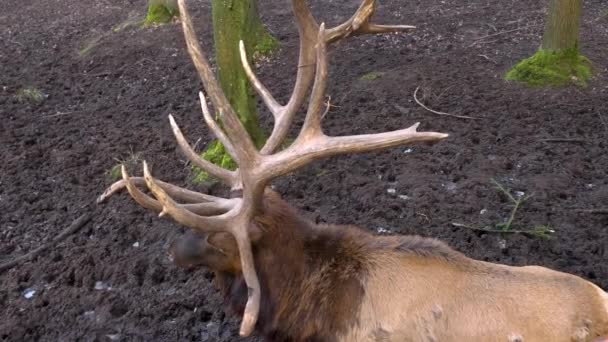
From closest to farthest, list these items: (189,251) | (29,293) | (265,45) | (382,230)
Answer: (189,251) < (29,293) < (382,230) < (265,45)

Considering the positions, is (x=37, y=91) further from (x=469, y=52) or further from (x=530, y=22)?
(x=530, y=22)

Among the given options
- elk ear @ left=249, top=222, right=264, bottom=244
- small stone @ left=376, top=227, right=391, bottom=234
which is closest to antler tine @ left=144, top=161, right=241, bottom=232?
elk ear @ left=249, top=222, right=264, bottom=244

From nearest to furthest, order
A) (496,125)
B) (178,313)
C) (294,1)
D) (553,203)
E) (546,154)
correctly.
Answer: (294,1) → (178,313) → (553,203) → (546,154) → (496,125)

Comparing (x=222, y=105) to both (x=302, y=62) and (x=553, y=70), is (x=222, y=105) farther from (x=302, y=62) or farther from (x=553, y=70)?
(x=553, y=70)

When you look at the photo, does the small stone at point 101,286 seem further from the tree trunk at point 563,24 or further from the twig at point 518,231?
the tree trunk at point 563,24

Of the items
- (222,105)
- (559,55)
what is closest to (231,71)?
(222,105)

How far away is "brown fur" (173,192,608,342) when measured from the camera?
2.98m

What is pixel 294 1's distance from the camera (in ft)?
13.0

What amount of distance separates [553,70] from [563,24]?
61cm

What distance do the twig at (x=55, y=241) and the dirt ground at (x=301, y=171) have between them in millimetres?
60

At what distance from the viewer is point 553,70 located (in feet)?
25.1

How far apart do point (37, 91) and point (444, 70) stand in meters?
5.25

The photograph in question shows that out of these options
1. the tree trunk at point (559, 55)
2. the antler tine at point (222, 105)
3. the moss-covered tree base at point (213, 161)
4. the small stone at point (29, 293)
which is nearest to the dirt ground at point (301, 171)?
the small stone at point (29, 293)

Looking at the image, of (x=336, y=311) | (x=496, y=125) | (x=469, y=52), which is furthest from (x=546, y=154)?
(x=336, y=311)
